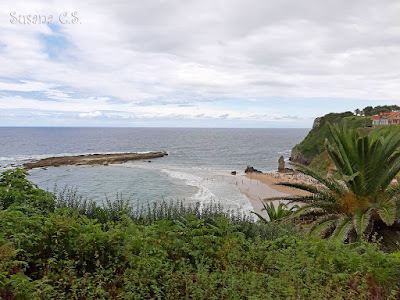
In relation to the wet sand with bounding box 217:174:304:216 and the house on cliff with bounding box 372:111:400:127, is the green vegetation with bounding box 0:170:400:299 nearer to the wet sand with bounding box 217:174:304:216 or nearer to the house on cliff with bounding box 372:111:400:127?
the wet sand with bounding box 217:174:304:216

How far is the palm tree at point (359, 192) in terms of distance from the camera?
7.15 meters

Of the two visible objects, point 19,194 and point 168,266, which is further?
point 19,194

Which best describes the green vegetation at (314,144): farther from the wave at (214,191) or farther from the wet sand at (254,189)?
the wave at (214,191)

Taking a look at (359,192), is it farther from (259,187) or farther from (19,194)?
(259,187)

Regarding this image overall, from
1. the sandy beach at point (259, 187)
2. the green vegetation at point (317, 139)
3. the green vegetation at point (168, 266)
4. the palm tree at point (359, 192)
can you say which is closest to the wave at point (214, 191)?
the sandy beach at point (259, 187)

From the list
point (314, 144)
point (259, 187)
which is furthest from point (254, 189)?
point (314, 144)

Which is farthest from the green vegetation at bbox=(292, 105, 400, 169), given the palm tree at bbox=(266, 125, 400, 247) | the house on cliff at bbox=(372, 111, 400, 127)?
the palm tree at bbox=(266, 125, 400, 247)

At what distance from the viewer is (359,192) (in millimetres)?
7629

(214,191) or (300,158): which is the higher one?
(300,158)

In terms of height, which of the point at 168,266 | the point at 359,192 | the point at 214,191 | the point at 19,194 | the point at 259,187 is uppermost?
the point at 19,194

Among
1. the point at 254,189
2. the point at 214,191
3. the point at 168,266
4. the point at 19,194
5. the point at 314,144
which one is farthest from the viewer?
the point at 314,144

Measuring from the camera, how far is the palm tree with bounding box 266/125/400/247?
281 inches

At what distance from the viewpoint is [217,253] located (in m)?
4.33

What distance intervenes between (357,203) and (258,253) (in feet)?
16.1
